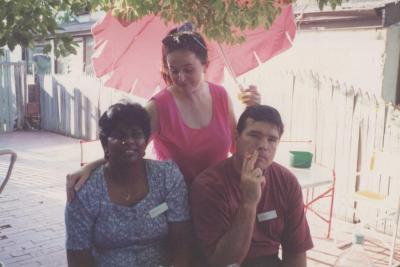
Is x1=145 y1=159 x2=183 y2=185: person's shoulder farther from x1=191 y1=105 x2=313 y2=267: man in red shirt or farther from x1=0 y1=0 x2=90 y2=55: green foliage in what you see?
x1=0 y1=0 x2=90 y2=55: green foliage

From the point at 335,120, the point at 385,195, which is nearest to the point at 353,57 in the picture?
the point at 335,120

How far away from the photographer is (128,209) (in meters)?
2.41

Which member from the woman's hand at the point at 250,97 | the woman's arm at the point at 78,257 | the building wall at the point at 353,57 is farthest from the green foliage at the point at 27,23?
the building wall at the point at 353,57

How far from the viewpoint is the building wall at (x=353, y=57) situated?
21.8ft

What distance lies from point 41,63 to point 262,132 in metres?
19.5

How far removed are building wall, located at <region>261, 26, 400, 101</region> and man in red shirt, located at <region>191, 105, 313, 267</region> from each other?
15.3ft

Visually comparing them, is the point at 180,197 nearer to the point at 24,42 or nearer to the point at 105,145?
the point at 105,145

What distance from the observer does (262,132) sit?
2.52 meters

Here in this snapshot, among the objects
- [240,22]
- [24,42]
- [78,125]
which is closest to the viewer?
[24,42]

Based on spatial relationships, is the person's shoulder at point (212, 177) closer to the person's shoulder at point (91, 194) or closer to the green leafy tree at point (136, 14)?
the person's shoulder at point (91, 194)

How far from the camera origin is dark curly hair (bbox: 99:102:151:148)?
8.02 feet

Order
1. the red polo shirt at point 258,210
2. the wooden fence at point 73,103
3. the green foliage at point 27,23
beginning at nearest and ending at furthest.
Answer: the red polo shirt at point 258,210
the green foliage at point 27,23
the wooden fence at point 73,103

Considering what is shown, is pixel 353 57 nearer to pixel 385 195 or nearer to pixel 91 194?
pixel 385 195

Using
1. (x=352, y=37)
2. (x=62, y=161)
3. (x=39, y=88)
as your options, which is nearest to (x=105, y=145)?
(x=352, y=37)
